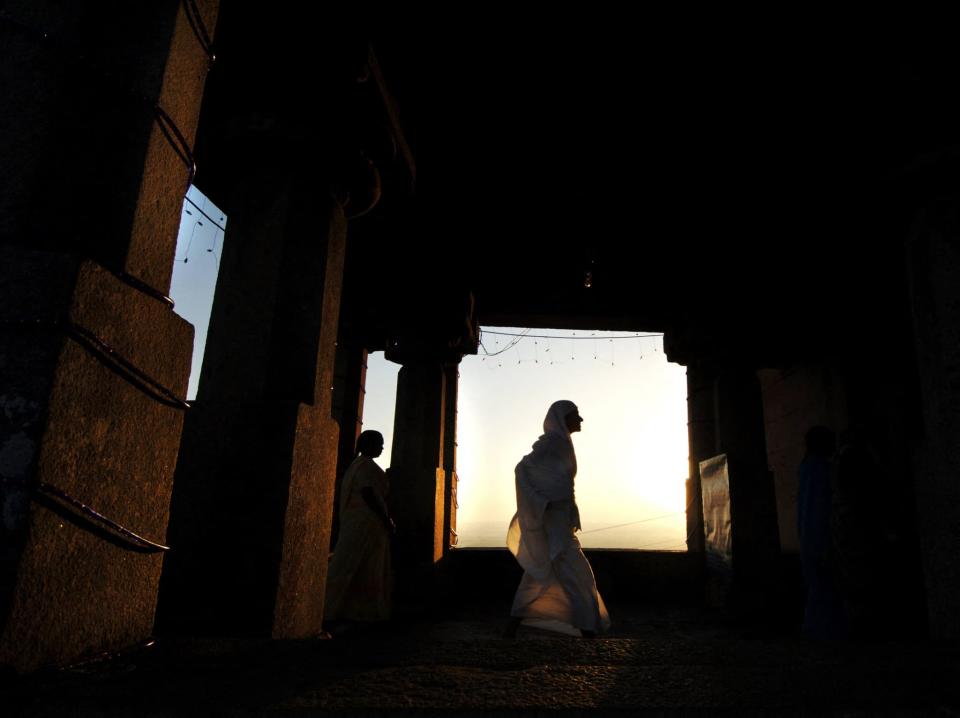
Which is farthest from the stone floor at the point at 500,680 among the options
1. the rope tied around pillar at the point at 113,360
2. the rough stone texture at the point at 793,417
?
the rough stone texture at the point at 793,417

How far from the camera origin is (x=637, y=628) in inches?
275

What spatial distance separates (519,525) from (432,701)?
453 cm

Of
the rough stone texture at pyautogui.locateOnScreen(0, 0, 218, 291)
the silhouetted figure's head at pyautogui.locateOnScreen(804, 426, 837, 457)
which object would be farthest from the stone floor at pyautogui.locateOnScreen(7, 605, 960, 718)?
the silhouetted figure's head at pyautogui.locateOnScreen(804, 426, 837, 457)

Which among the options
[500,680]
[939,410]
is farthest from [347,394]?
[500,680]

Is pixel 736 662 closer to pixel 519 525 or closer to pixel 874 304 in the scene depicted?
pixel 519 525

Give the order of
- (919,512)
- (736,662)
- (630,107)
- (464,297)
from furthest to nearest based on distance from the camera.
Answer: (464,297)
(630,107)
(919,512)
(736,662)

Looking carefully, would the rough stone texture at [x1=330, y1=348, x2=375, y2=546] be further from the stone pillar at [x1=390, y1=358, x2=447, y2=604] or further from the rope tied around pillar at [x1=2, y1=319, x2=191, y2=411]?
the rope tied around pillar at [x1=2, y1=319, x2=191, y2=411]

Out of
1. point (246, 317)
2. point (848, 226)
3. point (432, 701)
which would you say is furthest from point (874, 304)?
point (432, 701)

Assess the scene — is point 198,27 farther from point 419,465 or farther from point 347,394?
point 347,394

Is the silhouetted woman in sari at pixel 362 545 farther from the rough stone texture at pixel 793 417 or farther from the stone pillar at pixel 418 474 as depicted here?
the rough stone texture at pixel 793 417

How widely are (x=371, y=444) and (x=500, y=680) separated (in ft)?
14.3

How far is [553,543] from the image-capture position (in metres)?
5.45

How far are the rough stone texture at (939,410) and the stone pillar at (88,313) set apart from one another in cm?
400

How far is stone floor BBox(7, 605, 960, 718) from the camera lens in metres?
1.35
